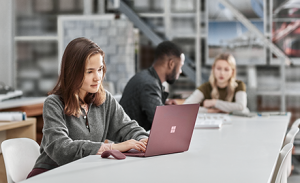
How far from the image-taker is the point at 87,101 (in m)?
1.80

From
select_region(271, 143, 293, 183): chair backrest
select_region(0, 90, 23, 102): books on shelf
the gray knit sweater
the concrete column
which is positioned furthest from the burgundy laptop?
the concrete column

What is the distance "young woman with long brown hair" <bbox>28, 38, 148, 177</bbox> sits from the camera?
1.55 m

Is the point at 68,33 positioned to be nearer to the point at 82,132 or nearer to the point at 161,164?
the point at 82,132

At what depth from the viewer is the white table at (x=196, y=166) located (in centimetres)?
120

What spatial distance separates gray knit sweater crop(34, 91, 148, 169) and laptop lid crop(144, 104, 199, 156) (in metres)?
0.24

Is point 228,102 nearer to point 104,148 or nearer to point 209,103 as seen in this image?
point 209,103

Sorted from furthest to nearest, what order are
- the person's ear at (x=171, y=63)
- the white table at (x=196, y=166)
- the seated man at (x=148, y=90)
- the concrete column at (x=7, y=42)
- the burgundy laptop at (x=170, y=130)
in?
the concrete column at (x=7, y=42), the person's ear at (x=171, y=63), the seated man at (x=148, y=90), the burgundy laptop at (x=170, y=130), the white table at (x=196, y=166)

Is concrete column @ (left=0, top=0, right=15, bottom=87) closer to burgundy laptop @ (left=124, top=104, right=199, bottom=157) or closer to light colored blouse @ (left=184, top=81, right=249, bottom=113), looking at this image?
light colored blouse @ (left=184, top=81, right=249, bottom=113)

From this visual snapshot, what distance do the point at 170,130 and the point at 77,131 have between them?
44 centimetres

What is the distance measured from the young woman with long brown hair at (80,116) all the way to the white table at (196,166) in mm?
99

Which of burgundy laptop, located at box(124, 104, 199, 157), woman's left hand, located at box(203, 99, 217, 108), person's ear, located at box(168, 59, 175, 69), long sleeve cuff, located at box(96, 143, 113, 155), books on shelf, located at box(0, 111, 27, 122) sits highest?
person's ear, located at box(168, 59, 175, 69)

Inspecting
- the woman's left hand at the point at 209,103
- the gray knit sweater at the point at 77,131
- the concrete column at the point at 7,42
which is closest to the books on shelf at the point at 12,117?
the gray knit sweater at the point at 77,131

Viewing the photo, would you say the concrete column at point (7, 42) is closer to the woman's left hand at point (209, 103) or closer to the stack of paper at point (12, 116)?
the stack of paper at point (12, 116)

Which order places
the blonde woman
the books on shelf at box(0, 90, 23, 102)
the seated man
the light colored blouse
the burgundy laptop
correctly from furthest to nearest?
the books on shelf at box(0, 90, 23, 102) → the blonde woman → the light colored blouse → the seated man → the burgundy laptop
